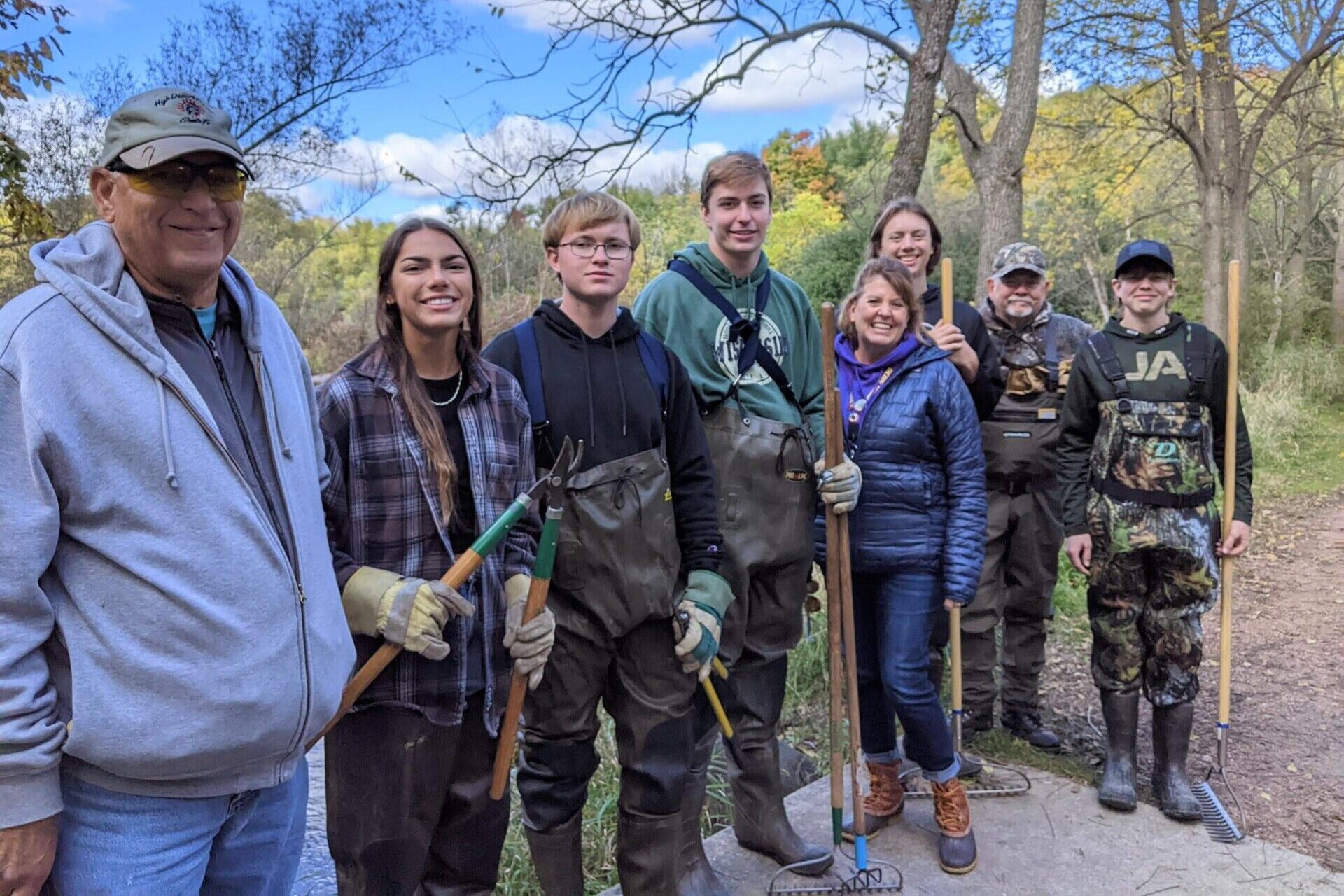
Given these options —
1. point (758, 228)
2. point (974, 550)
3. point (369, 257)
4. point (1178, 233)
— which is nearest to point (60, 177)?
point (758, 228)

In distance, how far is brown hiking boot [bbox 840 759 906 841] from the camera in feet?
11.0

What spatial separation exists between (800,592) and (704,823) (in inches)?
48.8

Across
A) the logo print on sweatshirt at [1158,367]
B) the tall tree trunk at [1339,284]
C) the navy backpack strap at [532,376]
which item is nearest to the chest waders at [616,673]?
the navy backpack strap at [532,376]

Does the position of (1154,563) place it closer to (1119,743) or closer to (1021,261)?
(1119,743)

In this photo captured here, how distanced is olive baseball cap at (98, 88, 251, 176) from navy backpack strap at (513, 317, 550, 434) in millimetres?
949

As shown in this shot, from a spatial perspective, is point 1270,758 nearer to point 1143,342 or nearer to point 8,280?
point 1143,342

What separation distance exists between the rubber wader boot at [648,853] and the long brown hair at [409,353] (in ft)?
3.68

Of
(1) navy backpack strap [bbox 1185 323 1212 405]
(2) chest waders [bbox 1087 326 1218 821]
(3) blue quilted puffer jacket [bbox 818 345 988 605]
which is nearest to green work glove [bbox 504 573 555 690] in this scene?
(3) blue quilted puffer jacket [bbox 818 345 988 605]

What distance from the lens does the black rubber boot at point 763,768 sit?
10.1 feet

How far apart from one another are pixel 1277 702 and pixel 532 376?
445 cm

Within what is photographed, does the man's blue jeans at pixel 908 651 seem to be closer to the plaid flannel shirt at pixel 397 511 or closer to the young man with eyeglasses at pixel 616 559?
the young man with eyeglasses at pixel 616 559

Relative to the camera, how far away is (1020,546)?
4.10 meters

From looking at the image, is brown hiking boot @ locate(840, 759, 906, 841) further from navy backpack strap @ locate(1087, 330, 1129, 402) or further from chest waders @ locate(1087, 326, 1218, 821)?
navy backpack strap @ locate(1087, 330, 1129, 402)

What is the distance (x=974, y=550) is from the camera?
3.08m
